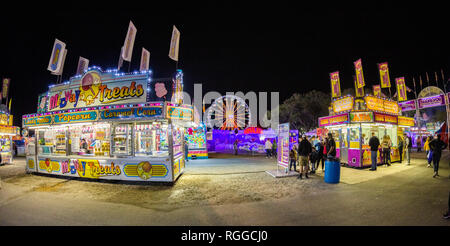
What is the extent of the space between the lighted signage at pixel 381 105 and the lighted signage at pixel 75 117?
43.6 feet

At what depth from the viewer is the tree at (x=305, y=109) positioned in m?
33.4

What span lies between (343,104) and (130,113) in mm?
11476

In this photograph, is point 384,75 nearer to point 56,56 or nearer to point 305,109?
point 305,109

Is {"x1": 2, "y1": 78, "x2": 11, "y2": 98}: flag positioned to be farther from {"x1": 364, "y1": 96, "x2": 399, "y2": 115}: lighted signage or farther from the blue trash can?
{"x1": 364, "y1": 96, "x2": 399, "y2": 115}: lighted signage

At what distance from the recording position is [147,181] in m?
8.24

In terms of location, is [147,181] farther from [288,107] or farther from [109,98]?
[288,107]

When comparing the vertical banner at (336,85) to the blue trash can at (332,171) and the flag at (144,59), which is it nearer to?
the blue trash can at (332,171)

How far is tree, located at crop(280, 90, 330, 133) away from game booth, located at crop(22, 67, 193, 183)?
27.8 m

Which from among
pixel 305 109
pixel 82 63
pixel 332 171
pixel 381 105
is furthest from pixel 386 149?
pixel 305 109

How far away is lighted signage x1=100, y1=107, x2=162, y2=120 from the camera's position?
804 centimetres

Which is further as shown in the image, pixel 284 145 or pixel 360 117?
pixel 360 117

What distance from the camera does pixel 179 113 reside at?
8438 mm

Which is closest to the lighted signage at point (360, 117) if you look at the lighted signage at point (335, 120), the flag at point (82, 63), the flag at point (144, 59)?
the lighted signage at point (335, 120)
